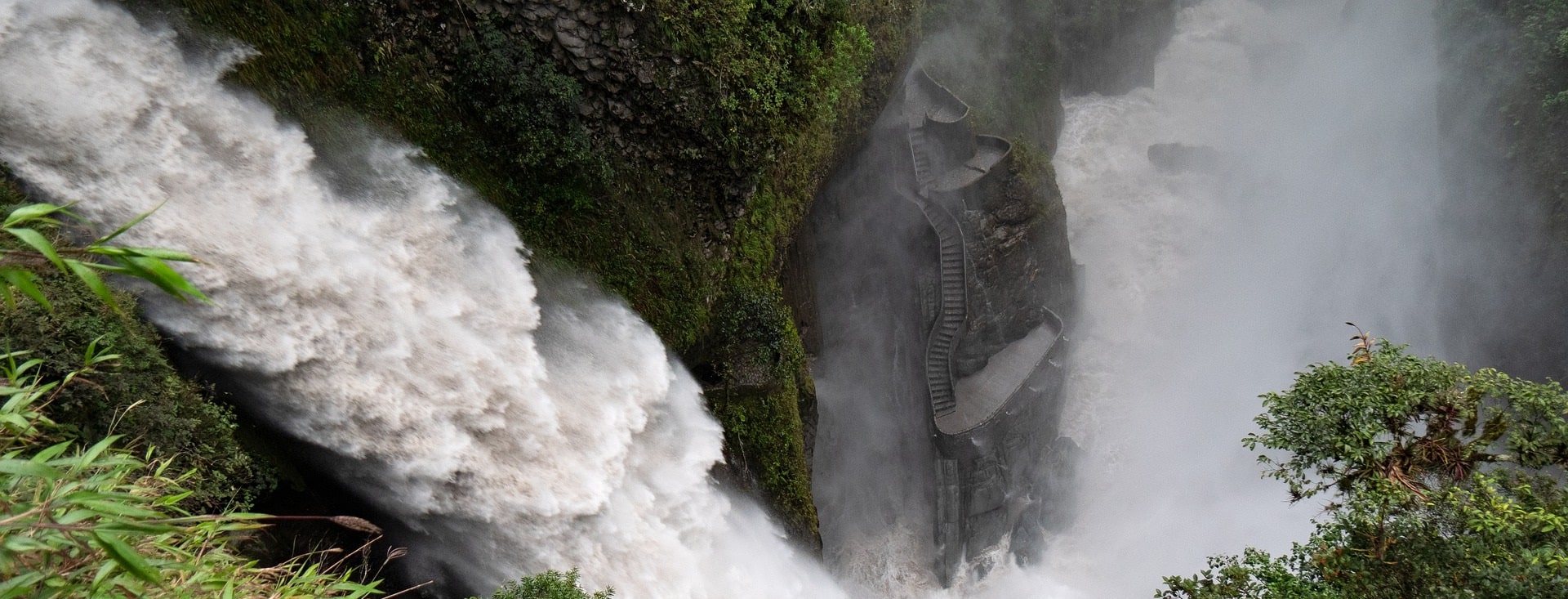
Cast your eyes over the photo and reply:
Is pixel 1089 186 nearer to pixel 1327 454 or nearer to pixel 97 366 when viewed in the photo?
pixel 1327 454

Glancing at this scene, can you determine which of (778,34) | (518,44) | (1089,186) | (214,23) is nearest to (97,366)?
(214,23)

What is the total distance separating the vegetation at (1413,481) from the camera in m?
8.20

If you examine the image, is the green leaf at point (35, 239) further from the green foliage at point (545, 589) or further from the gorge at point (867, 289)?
the green foliage at point (545, 589)

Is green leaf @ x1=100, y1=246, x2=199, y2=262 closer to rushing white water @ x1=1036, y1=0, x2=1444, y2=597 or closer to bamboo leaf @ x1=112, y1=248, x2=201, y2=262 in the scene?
bamboo leaf @ x1=112, y1=248, x2=201, y2=262

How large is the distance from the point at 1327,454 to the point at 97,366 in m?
12.7

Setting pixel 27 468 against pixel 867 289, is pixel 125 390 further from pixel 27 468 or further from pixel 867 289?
pixel 867 289

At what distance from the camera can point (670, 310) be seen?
1229 centimetres

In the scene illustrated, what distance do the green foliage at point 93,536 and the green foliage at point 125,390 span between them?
0.92 metres

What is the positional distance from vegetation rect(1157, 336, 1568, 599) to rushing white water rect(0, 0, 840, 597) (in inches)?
286

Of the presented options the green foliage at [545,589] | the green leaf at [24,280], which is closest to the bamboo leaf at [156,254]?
the green leaf at [24,280]

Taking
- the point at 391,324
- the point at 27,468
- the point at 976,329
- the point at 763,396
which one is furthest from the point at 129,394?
the point at 976,329

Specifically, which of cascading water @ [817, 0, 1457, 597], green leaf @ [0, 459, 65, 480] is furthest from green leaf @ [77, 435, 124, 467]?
cascading water @ [817, 0, 1457, 597]

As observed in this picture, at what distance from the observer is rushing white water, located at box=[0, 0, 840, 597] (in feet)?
27.4

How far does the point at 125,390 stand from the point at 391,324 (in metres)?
2.57
